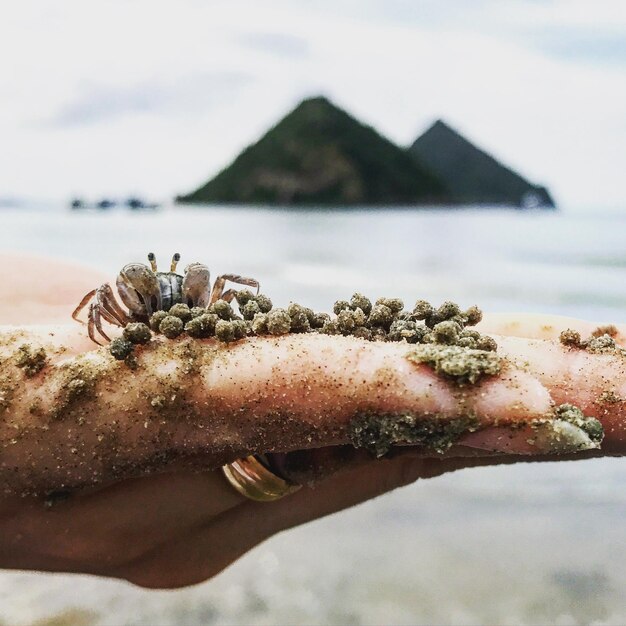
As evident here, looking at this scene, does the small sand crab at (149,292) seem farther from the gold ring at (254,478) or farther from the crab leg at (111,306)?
the gold ring at (254,478)

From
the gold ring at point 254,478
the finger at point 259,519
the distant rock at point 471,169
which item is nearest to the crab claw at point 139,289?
the gold ring at point 254,478

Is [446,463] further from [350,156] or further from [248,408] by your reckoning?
[350,156]

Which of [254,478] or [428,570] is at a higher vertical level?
[254,478]

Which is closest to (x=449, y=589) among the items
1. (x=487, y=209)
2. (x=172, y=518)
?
(x=172, y=518)

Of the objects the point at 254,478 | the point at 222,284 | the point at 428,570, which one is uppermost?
the point at 222,284

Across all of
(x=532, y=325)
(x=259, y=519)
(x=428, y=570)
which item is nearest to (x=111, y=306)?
(x=259, y=519)

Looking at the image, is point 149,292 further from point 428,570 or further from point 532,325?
point 428,570
